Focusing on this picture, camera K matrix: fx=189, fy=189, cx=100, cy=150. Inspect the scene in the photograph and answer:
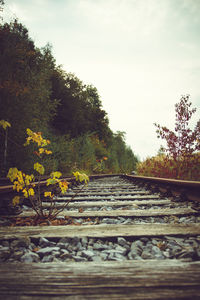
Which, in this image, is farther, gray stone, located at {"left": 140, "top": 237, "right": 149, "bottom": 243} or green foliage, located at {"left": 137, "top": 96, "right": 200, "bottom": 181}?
green foliage, located at {"left": 137, "top": 96, "right": 200, "bottom": 181}

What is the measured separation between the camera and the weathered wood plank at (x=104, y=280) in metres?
0.77

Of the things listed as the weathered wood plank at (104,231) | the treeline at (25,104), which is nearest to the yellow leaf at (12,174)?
the weathered wood plank at (104,231)

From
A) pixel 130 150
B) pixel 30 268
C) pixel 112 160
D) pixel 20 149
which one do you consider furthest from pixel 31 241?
pixel 130 150

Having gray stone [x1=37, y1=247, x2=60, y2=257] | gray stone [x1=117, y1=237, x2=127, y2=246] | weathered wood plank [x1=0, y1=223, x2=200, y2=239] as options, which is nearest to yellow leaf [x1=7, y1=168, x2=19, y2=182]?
weathered wood plank [x1=0, y1=223, x2=200, y2=239]

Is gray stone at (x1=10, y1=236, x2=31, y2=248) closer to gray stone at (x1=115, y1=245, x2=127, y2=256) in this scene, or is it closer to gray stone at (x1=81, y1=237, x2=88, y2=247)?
gray stone at (x1=81, y1=237, x2=88, y2=247)

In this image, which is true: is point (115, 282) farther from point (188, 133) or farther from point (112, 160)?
point (112, 160)

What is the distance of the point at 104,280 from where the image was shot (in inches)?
34.1

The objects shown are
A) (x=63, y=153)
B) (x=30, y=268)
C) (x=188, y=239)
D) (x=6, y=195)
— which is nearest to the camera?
(x=30, y=268)

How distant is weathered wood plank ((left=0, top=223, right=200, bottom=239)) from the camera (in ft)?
4.80

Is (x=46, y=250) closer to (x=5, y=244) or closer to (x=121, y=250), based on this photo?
(x=5, y=244)

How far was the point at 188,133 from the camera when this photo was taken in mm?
5957

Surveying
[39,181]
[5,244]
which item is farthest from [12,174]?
[5,244]

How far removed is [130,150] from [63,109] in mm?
28998

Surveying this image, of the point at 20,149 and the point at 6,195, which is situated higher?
the point at 20,149
